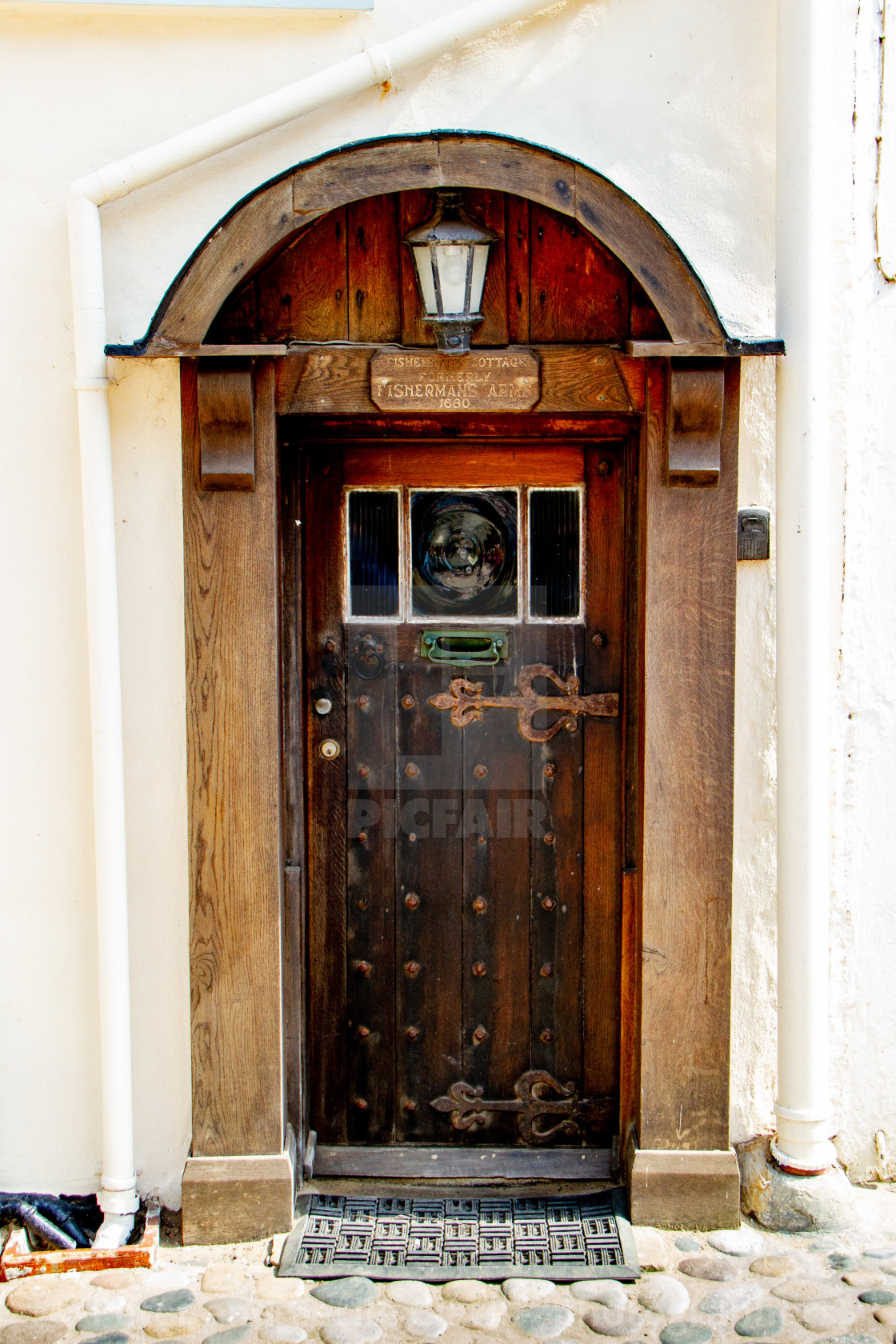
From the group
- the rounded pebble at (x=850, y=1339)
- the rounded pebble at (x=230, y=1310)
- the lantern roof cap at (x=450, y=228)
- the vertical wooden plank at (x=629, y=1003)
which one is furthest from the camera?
the vertical wooden plank at (x=629, y=1003)

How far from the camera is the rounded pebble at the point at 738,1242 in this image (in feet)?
9.64

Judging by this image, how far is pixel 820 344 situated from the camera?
9.66 feet

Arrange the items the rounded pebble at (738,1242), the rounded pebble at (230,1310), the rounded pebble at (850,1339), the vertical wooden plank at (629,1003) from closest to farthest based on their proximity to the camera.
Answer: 1. the rounded pebble at (850,1339)
2. the rounded pebble at (230,1310)
3. the rounded pebble at (738,1242)
4. the vertical wooden plank at (629,1003)

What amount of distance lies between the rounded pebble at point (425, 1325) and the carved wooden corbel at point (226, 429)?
7.06 feet

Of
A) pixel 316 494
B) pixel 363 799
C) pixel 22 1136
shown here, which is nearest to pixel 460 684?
pixel 363 799

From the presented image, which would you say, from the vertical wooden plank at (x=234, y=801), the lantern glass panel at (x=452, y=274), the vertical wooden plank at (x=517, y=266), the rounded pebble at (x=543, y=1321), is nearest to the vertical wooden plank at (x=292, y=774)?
the vertical wooden plank at (x=234, y=801)

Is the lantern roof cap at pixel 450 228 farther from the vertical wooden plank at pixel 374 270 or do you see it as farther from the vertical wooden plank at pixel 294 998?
the vertical wooden plank at pixel 294 998

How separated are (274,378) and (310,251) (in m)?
0.38

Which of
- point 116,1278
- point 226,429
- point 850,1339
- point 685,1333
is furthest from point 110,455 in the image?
point 850,1339

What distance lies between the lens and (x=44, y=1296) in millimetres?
2814

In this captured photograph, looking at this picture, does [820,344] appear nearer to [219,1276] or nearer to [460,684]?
[460,684]

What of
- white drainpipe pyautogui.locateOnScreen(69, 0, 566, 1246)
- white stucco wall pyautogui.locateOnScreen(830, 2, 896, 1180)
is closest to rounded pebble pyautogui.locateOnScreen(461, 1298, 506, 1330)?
white drainpipe pyautogui.locateOnScreen(69, 0, 566, 1246)

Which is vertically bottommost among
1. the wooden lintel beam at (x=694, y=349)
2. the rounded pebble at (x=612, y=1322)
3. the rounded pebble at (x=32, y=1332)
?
the rounded pebble at (x=32, y=1332)

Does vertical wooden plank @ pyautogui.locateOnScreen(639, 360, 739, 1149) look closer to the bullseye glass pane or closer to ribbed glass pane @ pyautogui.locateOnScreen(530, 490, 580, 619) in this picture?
ribbed glass pane @ pyautogui.locateOnScreen(530, 490, 580, 619)
